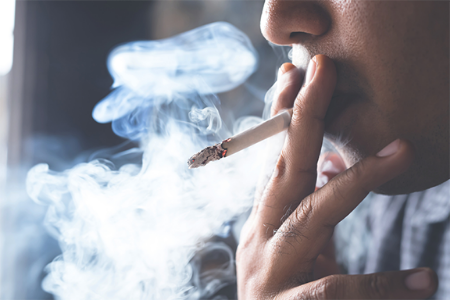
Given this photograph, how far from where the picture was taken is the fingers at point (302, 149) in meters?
0.51

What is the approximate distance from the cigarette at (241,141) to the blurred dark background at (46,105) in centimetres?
117

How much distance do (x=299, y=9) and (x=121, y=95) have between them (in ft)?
4.04

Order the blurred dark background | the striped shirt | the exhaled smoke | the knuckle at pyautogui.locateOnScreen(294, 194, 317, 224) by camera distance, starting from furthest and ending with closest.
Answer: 1. the blurred dark background
2. the exhaled smoke
3. the striped shirt
4. the knuckle at pyautogui.locateOnScreen(294, 194, 317, 224)

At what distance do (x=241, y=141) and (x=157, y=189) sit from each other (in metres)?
0.86

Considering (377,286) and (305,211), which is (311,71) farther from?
(377,286)

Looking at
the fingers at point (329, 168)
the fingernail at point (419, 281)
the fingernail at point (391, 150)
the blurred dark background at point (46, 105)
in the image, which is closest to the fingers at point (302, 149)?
the fingernail at point (391, 150)

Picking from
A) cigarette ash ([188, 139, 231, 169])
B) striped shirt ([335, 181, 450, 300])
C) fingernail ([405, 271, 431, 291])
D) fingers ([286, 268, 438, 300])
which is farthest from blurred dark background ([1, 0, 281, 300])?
striped shirt ([335, 181, 450, 300])

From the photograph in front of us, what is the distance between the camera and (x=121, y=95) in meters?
1.44

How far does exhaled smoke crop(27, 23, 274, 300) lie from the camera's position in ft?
3.94

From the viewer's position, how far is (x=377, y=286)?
0.41 m

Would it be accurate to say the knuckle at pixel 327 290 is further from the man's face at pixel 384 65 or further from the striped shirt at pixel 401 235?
the striped shirt at pixel 401 235

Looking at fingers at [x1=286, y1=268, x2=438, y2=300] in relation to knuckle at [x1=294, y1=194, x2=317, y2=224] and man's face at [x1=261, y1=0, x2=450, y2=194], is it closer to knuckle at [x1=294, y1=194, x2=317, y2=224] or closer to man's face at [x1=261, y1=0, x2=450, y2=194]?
knuckle at [x1=294, y1=194, x2=317, y2=224]

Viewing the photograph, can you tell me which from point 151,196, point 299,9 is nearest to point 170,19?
point 151,196

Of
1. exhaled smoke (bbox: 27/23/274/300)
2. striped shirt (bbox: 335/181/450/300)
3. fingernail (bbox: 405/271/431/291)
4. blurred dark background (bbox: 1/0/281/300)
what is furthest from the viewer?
blurred dark background (bbox: 1/0/281/300)
